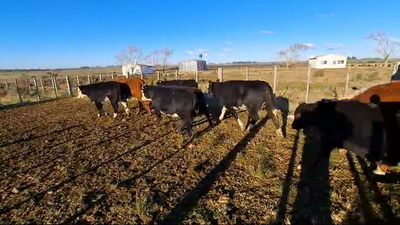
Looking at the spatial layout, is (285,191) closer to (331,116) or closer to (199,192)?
(199,192)

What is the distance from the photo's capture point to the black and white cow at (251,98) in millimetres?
6809

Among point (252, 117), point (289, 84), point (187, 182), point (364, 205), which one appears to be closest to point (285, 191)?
point (364, 205)

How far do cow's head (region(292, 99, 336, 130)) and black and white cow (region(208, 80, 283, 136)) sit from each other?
4.86 ft

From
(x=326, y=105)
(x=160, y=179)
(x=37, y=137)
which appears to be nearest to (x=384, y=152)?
(x=326, y=105)

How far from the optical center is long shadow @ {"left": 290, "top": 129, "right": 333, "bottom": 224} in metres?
3.12

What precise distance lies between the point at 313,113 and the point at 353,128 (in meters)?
0.77

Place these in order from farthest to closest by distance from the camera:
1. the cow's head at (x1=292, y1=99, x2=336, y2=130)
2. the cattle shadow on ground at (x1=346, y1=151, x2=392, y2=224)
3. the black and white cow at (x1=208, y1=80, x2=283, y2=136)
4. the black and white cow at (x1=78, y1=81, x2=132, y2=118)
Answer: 1. the black and white cow at (x1=78, y1=81, x2=132, y2=118)
2. the black and white cow at (x1=208, y1=80, x2=283, y2=136)
3. the cow's head at (x1=292, y1=99, x2=336, y2=130)
4. the cattle shadow on ground at (x1=346, y1=151, x2=392, y2=224)

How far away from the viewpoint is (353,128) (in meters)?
4.05

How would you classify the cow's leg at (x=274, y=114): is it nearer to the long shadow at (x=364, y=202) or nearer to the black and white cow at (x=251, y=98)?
the black and white cow at (x=251, y=98)

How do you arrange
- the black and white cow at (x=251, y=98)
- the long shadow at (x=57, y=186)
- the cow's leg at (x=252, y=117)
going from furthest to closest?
the cow's leg at (x=252, y=117) < the black and white cow at (x=251, y=98) < the long shadow at (x=57, y=186)

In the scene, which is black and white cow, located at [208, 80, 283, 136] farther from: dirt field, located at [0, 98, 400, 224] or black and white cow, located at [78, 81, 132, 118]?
black and white cow, located at [78, 81, 132, 118]

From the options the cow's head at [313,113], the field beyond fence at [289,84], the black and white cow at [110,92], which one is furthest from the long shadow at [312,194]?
the black and white cow at [110,92]

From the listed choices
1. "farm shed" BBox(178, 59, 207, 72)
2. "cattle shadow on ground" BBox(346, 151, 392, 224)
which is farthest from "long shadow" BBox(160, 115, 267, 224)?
"farm shed" BBox(178, 59, 207, 72)

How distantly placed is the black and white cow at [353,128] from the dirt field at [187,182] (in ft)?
1.52
